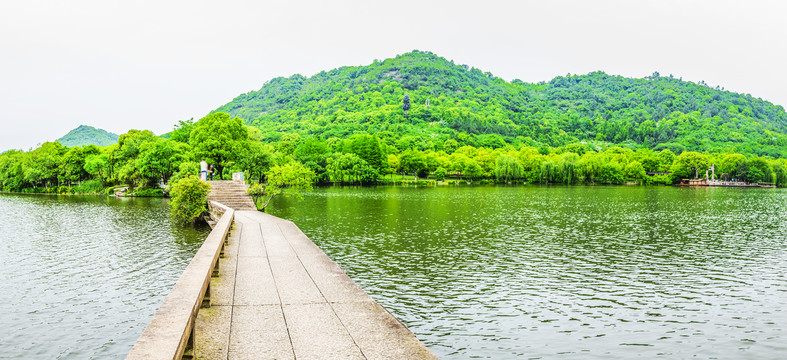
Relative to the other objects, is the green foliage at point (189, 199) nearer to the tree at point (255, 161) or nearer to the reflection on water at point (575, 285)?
the reflection on water at point (575, 285)

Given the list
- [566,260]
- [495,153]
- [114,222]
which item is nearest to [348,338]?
[566,260]

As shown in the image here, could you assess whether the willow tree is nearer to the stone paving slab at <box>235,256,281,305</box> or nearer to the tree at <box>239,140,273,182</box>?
the tree at <box>239,140,273,182</box>

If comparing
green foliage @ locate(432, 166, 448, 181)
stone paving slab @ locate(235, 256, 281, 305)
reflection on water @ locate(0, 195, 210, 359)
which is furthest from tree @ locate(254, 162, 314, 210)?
green foliage @ locate(432, 166, 448, 181)

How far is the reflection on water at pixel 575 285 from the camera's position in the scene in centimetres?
1155

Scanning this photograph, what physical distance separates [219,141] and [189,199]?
97.0 feet

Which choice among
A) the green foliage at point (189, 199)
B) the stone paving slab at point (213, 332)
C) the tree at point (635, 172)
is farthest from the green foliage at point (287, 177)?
the tree at point (635, 172)

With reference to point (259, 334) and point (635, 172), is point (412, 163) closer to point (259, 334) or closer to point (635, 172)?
point (635, 172)

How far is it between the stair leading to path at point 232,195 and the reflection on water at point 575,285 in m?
9.44

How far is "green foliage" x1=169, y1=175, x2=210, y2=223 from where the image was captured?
34.3m

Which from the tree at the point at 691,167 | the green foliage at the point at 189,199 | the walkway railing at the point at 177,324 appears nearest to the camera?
the walkway railing at the point at 177,324

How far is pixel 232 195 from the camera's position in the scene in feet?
134

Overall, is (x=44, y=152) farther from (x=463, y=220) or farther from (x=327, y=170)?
(x=463, y=220)

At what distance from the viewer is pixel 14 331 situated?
11.9m

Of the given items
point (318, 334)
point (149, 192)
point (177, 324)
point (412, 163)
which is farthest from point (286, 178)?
point (412, 163)
